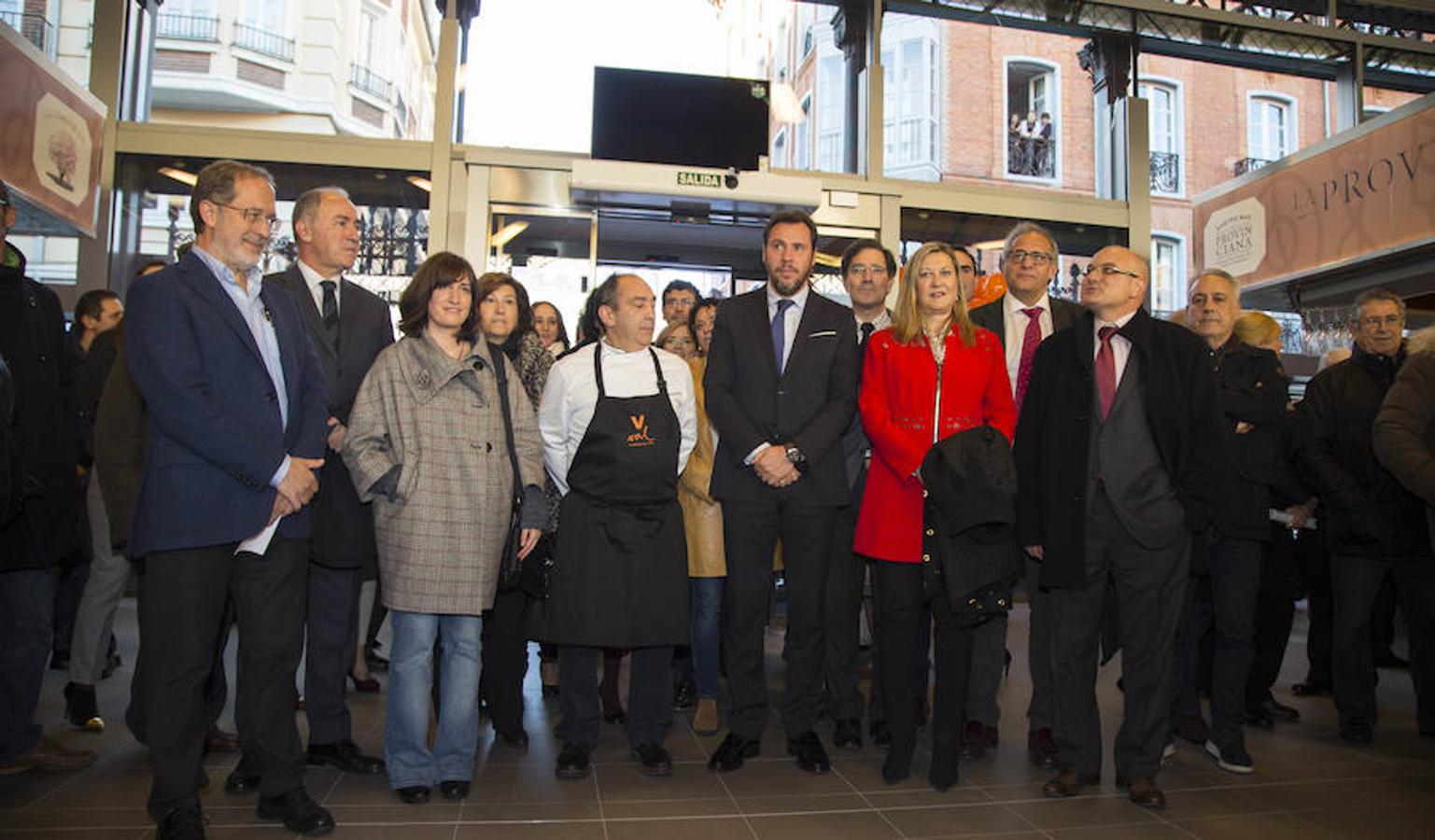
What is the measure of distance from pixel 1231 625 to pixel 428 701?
8.91ft

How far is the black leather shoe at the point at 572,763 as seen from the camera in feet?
9.89

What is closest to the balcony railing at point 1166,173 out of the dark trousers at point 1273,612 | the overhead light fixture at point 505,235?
the overhead light fixture at point 505,235

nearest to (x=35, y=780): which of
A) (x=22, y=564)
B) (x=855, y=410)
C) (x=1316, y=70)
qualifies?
(x=22, y=564)

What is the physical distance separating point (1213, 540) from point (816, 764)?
5.38 ft

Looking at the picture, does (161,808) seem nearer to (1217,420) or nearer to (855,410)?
(855,410)

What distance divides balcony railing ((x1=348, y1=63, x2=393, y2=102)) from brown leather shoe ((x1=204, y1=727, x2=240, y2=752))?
21.9 feet

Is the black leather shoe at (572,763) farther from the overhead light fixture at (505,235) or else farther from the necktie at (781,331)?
the overhead light fixture at (505,235)

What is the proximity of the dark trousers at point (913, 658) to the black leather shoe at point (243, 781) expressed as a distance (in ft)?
6.33

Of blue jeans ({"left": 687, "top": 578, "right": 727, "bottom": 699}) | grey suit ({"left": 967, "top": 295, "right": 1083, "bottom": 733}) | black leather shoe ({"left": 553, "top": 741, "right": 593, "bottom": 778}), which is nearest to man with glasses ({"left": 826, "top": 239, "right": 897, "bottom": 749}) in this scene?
grey suit ({"left": 967, "top": 295, "right": 1083, "bottom": 733})

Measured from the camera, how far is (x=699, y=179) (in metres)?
7.36

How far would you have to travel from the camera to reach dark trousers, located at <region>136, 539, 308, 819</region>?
7.63ft

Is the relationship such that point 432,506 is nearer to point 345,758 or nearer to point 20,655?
point 345,758

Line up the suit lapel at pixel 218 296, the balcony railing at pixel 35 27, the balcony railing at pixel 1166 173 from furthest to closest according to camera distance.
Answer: the balcony railing at pixel 1166 173 < the balcony railing at pixel 35 27 < the suit lapel at pixel 218 296

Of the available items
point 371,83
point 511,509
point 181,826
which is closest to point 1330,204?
point 511,509
